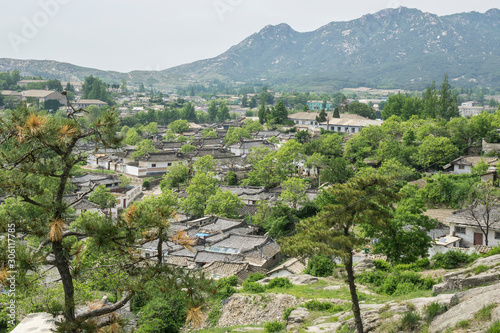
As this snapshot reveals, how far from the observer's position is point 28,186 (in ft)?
13.5

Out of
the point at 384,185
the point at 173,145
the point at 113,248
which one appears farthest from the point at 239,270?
the point at 173,145

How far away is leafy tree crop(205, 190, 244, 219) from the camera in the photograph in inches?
815

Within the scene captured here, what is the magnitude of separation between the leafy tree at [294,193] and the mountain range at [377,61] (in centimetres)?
11281

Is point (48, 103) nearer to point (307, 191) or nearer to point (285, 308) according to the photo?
point (307, 191)

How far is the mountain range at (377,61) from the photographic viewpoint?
465 feet

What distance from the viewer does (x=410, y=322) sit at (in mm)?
5617

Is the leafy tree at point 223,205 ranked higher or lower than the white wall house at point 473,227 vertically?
lower

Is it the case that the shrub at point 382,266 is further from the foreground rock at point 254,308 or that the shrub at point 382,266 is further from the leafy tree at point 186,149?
the leafy tree at point 186,149

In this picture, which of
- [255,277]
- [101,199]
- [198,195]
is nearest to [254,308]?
[255,277]

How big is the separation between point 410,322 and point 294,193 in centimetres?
1554

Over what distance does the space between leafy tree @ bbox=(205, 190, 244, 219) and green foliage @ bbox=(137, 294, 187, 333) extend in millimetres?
11393

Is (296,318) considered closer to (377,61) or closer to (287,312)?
(287,312)

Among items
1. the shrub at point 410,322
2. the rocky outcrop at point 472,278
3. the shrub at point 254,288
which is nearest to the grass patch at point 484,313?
the shrub at point 410,322

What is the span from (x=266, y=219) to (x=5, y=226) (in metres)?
15.9
